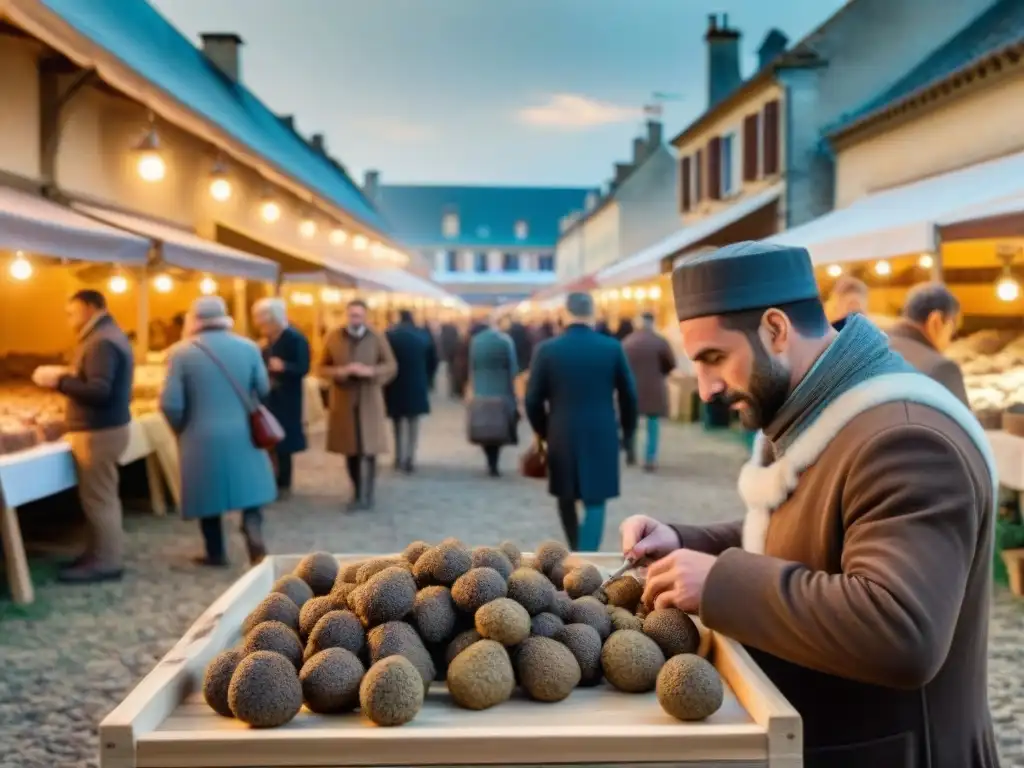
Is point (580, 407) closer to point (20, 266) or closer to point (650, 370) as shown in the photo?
point (20, 266)

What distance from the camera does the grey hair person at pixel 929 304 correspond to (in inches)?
217

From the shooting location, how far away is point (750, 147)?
62.4 feet

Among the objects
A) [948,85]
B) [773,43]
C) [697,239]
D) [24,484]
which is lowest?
[24,484]

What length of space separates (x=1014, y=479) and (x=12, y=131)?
8.15 m

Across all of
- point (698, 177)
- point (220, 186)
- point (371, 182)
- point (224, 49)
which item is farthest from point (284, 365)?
point (371, 182)

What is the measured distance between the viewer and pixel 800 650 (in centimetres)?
175

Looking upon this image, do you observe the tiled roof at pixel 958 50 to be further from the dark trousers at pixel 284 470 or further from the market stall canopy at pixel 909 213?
the dark trousers at pixel 284 470

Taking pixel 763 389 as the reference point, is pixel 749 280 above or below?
above

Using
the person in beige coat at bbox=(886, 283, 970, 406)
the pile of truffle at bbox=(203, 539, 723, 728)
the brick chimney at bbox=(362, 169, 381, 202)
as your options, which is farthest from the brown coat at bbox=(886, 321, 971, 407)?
the brick chimney at bbox=(362, 169, 381, 202)

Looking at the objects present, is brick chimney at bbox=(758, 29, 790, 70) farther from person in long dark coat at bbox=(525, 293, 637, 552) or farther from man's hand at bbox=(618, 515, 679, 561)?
man's hand at bbox=(618, 515, 679, 561)

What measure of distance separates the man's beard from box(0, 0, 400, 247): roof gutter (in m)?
6.43

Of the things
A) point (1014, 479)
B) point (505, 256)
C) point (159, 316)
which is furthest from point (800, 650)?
point (505, 256)

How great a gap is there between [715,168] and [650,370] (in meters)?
10.9

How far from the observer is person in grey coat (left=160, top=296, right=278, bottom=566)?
665 cm
